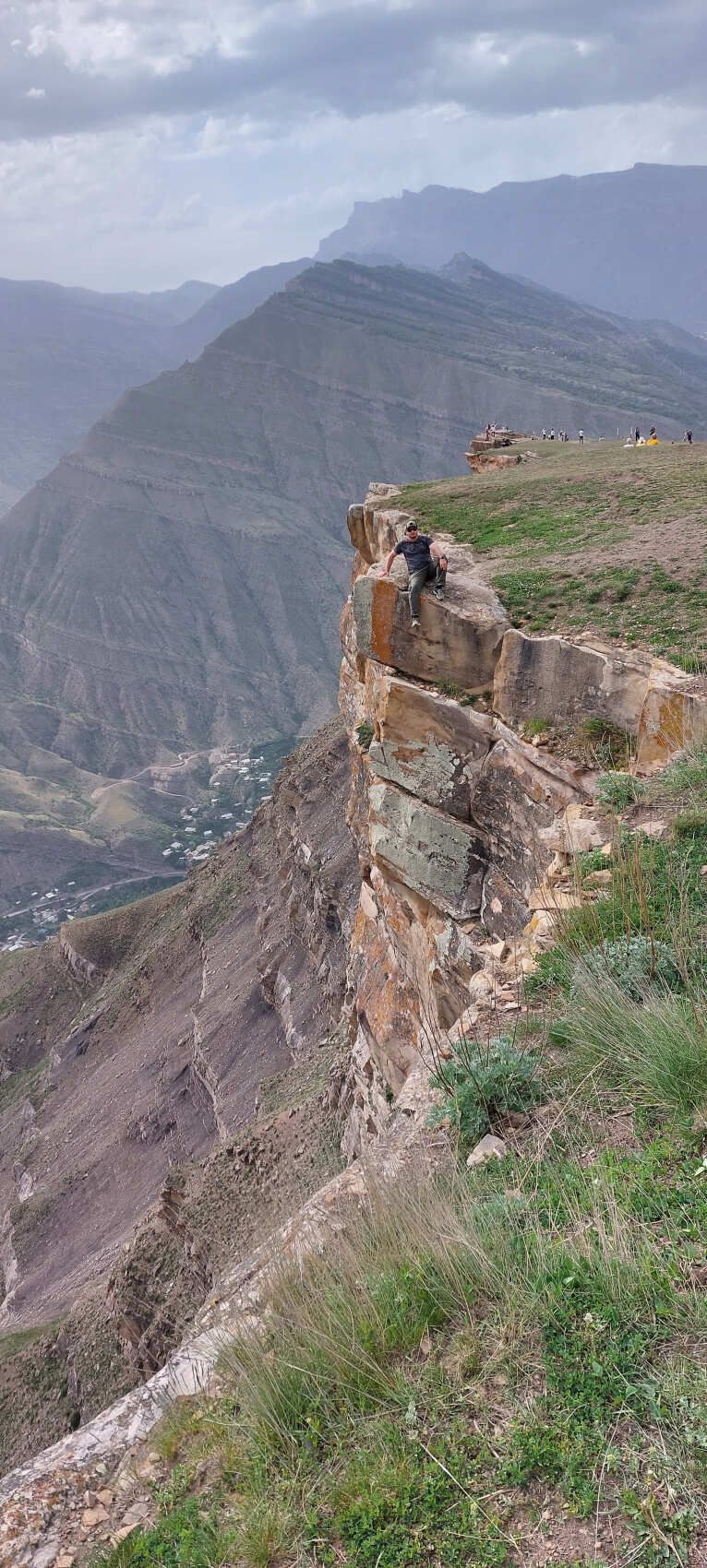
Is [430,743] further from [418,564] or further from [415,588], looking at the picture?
[418,564]

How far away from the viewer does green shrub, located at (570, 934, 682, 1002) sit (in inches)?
239

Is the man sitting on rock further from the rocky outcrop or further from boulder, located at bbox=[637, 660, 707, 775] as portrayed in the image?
boulder, located at bbox=[637, 660, 707, 775]

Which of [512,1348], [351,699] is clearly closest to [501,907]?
[512,1348]

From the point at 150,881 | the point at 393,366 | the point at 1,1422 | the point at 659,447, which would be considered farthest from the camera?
the point at 393,366

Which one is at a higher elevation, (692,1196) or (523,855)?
(692,1196)

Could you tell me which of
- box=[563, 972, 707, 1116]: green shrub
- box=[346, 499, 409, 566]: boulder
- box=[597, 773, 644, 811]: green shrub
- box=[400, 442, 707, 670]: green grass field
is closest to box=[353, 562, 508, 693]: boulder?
box=[400, 442, 707, 670]: green grass field

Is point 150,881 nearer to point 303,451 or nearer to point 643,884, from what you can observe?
point 643,884

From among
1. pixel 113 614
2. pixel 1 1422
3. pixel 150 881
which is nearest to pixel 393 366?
pixel 113 614

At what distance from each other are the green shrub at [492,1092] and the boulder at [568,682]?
606cm

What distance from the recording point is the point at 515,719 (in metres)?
12.2

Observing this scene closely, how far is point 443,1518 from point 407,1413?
408 millimetres

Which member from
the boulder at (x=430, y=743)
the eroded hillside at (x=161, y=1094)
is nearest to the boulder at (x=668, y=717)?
the boulder at (x=430, y=743)

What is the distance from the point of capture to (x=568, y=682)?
11.7 meters

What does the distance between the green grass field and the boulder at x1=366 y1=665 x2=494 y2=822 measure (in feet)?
5.31
